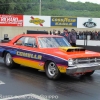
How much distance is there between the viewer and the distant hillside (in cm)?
6462

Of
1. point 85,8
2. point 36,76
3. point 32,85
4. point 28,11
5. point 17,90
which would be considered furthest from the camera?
point 85,8

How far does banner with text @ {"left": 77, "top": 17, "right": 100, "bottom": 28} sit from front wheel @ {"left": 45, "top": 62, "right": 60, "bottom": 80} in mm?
29700

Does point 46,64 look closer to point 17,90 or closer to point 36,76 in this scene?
point 36,76

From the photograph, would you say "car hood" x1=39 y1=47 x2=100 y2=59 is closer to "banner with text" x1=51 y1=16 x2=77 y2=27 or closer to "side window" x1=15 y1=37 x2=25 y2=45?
"side window" x1=15 y1=37 x2=25 y2=45

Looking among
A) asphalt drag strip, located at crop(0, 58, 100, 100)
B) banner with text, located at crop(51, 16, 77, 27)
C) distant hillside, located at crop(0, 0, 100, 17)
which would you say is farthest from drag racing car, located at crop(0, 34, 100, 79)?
distant hillside, located at crop(0, 0, 100, 17)

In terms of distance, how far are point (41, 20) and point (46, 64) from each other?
94.4ft

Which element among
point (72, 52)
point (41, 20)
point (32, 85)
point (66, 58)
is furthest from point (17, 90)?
point (41, 20)

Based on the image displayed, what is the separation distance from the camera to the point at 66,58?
309 inches

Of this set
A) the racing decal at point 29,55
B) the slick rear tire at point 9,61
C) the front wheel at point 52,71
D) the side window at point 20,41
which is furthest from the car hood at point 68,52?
the slick rear tire at point 9,61

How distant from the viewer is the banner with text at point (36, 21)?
3653 cm

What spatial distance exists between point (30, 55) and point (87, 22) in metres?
29.4

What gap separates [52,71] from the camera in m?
8.38

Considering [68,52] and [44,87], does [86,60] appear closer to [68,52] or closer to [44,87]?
[68,52]

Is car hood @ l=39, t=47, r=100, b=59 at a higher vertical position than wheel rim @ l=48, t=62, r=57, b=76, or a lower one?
higher
